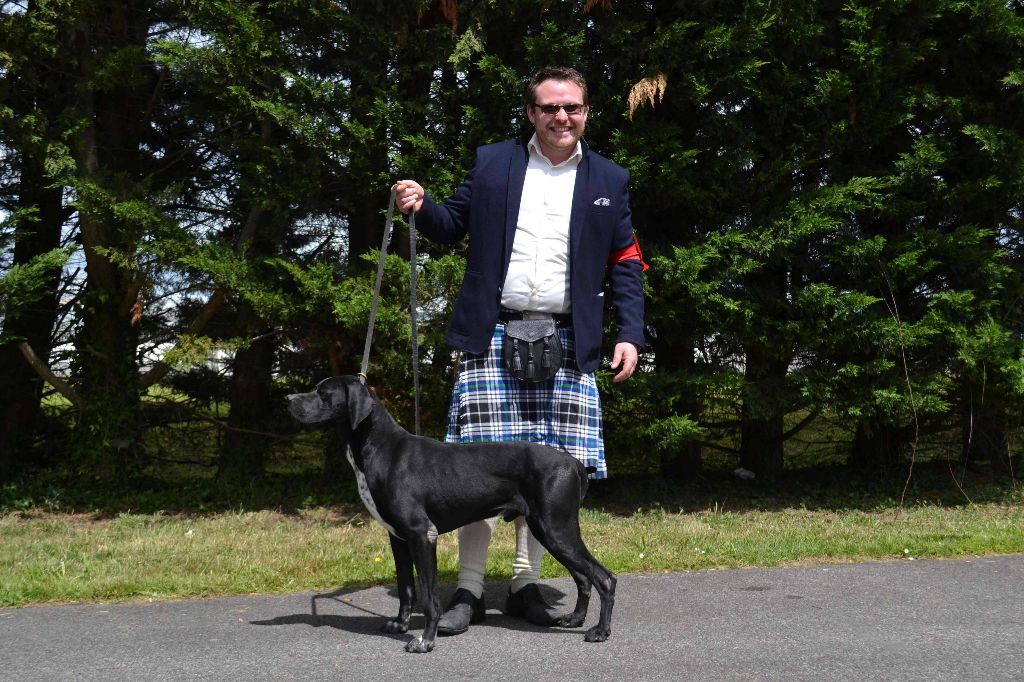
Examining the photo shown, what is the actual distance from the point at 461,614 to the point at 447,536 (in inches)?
78.7

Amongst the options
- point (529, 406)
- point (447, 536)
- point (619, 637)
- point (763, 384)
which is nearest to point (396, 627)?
point (619, 637)

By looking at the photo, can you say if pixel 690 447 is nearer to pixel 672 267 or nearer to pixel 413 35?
pixel 672 267

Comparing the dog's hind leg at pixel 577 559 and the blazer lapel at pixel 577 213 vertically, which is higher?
the blazer lapel at pixel 577 213

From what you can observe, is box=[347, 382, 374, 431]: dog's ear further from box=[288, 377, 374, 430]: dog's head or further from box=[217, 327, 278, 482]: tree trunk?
box=[217, 327, 278, 482]: tree trunk

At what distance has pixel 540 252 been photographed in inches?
167

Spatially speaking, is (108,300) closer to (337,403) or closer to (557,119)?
(337,403)

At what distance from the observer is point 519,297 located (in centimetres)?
425

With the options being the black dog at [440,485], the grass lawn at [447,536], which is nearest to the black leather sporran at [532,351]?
the black dog at [440,485]

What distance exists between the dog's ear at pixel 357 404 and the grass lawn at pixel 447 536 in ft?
4.47

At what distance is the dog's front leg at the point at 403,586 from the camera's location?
4.08 metres

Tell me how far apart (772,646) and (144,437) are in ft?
20.4

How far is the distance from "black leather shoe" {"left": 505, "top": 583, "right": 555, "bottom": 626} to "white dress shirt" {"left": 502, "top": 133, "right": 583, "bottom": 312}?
1.21 metres

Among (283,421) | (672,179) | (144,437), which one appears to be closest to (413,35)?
(672,179)

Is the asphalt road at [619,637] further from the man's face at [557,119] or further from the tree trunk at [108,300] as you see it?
the tree trunk at [108,300]
